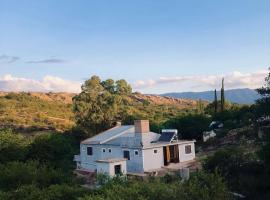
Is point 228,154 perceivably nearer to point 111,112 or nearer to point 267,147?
point 267,147

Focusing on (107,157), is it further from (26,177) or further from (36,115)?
(36,115)

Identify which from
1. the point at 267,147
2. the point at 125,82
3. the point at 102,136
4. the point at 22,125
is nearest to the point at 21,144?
the point at 102,136

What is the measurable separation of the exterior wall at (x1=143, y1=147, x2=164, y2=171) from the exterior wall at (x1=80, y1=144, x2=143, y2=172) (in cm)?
45

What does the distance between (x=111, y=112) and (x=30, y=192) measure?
3878cm

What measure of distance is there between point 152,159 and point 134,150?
1850 millimetres

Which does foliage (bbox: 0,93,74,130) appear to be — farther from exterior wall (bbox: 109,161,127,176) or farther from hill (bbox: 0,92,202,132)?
exterior wall (bbox: 109,161,127,176)

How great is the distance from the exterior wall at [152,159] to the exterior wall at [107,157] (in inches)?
17.7

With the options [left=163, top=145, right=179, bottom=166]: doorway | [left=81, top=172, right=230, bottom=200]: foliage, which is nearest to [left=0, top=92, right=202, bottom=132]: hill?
[left=163, top=145, right=179, bottom=166]: doorway

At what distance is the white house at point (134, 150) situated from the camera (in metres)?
37.8

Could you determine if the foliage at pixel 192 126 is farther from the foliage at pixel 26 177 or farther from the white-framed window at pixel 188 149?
the foliage at pixel 26 177

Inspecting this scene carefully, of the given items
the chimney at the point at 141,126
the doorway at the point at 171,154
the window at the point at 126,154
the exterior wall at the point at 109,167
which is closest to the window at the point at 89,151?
the window at the point at 126,154

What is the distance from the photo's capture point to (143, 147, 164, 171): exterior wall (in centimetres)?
3812

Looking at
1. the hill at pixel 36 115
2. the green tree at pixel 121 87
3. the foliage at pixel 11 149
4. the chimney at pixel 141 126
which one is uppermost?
the green tree at pixel 121 87

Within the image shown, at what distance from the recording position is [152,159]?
Result: 38.8 meters
